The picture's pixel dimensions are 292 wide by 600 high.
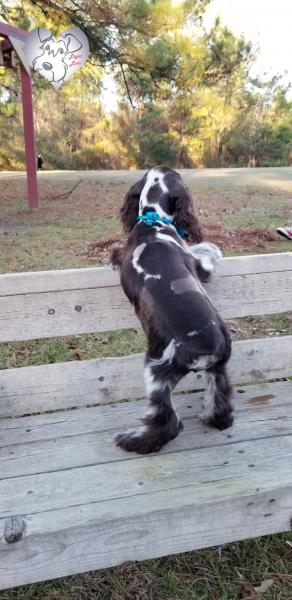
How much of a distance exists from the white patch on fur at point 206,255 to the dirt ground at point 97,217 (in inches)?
104

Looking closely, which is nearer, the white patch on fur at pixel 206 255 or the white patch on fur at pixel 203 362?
the white patch on fur at pixel 203 362

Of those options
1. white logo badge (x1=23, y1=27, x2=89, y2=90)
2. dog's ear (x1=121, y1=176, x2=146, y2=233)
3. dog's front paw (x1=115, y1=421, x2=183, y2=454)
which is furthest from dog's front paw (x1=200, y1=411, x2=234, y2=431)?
white logo badge (x1=23, y1=27, x2=89, y2=90)

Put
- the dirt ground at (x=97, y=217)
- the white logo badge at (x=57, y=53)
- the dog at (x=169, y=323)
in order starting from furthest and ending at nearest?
the white logo badge at (x=57, y=53), the dirt ground at (x=97, y=217), the dog at (x=169, y=323)

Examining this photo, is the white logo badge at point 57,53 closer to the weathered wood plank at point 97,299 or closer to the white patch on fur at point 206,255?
the white patch on fur at point 206,255

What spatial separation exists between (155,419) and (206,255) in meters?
0.98

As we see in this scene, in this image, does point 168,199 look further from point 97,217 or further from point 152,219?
point 97,217

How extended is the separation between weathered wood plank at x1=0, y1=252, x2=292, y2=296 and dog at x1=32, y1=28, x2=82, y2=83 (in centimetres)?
667

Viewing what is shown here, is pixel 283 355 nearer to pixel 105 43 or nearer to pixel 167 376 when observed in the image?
pixel 167 376

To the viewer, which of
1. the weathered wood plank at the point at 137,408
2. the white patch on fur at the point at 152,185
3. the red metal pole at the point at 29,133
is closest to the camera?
the weathered wood plank at the point at 137,408

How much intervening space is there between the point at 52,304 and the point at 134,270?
477mm

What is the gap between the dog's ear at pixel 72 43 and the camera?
843cm

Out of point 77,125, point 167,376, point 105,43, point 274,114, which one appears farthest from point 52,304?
point 274,114

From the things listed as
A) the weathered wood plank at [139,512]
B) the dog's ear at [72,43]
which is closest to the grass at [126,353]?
the weathered wood plank at [139,512]

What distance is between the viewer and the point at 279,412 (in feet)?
8.97
